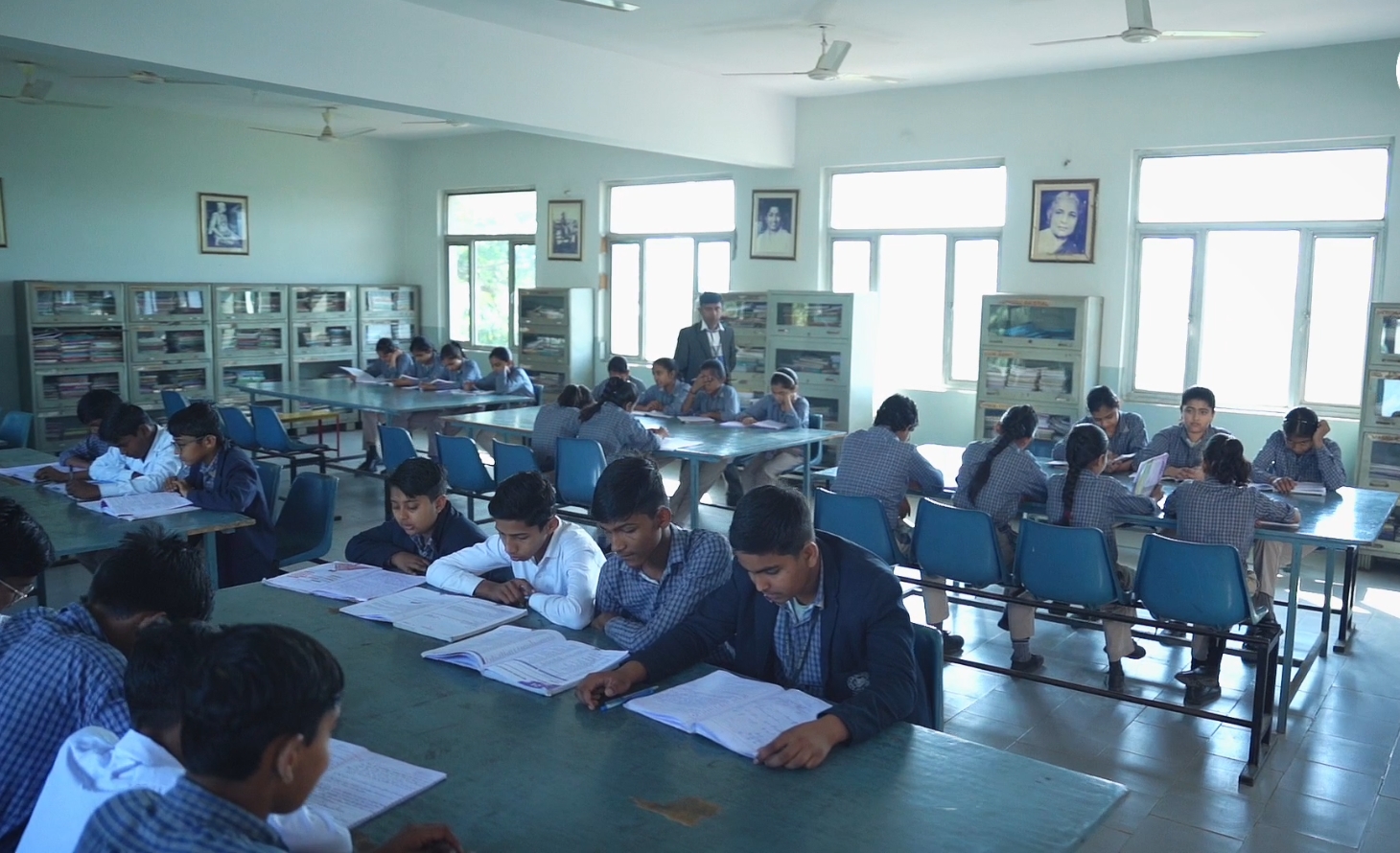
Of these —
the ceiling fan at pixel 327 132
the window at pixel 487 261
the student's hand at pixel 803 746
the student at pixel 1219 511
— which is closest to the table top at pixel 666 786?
the student's hand at pixel 803 746

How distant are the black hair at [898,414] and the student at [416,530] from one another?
237 cm

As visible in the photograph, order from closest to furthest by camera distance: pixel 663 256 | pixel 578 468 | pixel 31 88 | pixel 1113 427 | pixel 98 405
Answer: pixel 98 405, pixel 1113 427, pixel 578 468, pixel 31 88, pixel 663 256

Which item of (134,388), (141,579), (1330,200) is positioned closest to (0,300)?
(134,388)

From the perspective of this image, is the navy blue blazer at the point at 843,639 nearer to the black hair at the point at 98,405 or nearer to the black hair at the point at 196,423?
the black hair at the point at 196,423

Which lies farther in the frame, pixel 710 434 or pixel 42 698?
pixel 710 434

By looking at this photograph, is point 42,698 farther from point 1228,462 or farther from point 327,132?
point 327,132

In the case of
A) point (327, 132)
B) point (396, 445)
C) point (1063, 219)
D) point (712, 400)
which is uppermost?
point (327, 132)

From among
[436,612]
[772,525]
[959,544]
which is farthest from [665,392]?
[772,525]

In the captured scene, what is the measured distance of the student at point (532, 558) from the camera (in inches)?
111

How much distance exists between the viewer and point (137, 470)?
4500 millimetres

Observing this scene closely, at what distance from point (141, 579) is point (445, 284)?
34.1ft

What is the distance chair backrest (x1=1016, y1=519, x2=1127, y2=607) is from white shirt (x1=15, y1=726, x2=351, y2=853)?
3.13 metres

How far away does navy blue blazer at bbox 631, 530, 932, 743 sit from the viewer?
6.74ft

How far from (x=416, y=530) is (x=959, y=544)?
2205 mm
